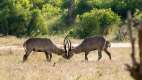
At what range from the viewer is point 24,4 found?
70.0 meters

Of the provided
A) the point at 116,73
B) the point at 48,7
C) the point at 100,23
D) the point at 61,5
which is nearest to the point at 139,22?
the point at 116,73

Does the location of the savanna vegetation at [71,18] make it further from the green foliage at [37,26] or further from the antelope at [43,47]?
the antelope at [43,47]

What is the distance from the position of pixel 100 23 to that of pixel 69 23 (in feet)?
48.3

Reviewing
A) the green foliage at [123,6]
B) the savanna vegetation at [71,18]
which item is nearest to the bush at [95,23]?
the savanna vegetation at [71,18]

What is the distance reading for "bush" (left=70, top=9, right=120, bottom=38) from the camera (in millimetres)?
56425

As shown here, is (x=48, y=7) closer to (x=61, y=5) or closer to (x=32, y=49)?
(x=61, y=5)

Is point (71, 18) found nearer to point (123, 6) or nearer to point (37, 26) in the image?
point (123, 6)

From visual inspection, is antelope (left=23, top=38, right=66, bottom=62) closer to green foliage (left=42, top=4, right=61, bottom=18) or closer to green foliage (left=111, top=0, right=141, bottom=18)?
green foliage (left=111, top=0, right=141, bottom=18)

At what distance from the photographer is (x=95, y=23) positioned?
187 ft

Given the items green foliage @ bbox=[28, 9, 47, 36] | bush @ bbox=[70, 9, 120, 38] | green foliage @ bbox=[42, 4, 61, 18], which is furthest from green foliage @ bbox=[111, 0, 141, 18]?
green foliage @ bbox=[42, 4, 61, 18]

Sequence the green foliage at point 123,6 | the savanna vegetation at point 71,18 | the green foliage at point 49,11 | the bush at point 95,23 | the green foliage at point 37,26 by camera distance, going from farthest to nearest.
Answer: the green foliage at point 49,11 < the green foliage at point 123,6 < the green foliage at point 37,26 < the savanna vegetation at point 71,18 < the bush at point 95,23

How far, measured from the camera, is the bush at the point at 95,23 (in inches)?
2221

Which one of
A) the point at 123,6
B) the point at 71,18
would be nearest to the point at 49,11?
the point at 71,18

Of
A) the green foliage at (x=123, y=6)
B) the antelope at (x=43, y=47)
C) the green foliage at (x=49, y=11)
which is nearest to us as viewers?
the antelope at (x=43, y=47)
